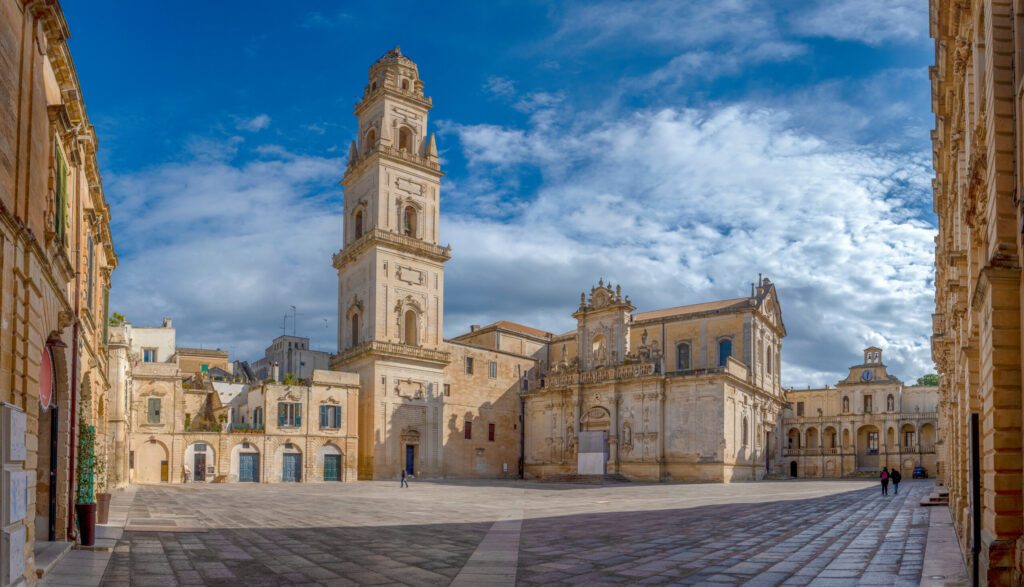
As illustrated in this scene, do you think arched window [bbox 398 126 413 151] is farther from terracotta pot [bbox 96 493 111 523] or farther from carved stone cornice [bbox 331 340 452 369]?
terracotta pot [bbox 96 493 111 523]

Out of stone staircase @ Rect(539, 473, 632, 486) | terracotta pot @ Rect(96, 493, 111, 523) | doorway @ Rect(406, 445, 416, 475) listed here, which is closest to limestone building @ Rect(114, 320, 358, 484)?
doorway @ Rect(406, 445, 416, 475)

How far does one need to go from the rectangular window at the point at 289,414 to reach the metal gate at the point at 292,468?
67.6 inches

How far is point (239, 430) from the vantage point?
45500mm

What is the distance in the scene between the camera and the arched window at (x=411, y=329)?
52406 millimetres

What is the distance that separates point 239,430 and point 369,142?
1988 centimetres

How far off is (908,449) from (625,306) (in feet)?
112

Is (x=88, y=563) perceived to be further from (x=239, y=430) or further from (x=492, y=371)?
(x=492, y=371)

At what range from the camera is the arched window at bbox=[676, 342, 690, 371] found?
190 ft

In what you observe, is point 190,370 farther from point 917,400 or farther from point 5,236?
point 5,236

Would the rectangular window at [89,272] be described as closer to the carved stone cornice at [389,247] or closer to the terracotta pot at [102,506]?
the terracotta pot at [102,506]

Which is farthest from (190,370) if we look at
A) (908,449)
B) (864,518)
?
A: (864,518)

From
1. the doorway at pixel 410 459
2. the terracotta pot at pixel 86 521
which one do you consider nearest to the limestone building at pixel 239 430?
the doorway at pixel 410 459

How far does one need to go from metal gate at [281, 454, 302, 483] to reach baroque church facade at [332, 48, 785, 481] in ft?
12.6

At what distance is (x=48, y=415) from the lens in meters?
13.6
